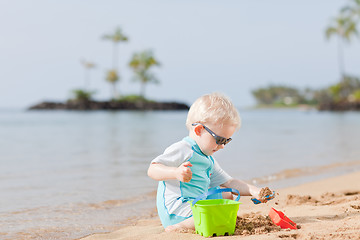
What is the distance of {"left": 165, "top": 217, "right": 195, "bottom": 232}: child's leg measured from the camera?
2.91 m

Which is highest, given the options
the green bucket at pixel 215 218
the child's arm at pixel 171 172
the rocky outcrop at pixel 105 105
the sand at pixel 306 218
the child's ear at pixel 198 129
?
the child's ear at pixel 198 129

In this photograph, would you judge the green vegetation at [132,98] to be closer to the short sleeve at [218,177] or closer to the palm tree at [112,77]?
the palm tree at [112,77]

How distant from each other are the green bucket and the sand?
0.06 m

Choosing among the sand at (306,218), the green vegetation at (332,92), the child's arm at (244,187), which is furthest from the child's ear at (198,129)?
the green vegetation at (332,92)

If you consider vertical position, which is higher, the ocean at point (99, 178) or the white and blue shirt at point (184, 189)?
the white and blue shirt at point (184, 189)

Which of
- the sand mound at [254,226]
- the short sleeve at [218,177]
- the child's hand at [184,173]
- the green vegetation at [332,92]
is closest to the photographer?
the child's hand at [184,173]

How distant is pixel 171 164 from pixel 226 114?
1.63 feet

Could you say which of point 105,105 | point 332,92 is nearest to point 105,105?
point 105,105

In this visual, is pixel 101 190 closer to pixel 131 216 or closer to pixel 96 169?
pixel 131 216

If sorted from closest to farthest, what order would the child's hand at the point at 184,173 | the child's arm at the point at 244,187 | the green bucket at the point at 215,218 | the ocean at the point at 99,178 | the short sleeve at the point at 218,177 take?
the child's hand at the point at 184,173
the green bucket at the point at 215,218
the child's arm at the point at 244,187
the short sleeve at the point at 218,177
the ocean at the point at 99,178

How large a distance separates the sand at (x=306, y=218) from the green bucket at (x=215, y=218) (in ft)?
0.19

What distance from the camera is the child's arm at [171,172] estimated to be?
2529mm

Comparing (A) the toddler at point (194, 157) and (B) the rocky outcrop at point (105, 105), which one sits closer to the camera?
(A) the toddler at point (194, 157)

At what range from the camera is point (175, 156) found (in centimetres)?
282
